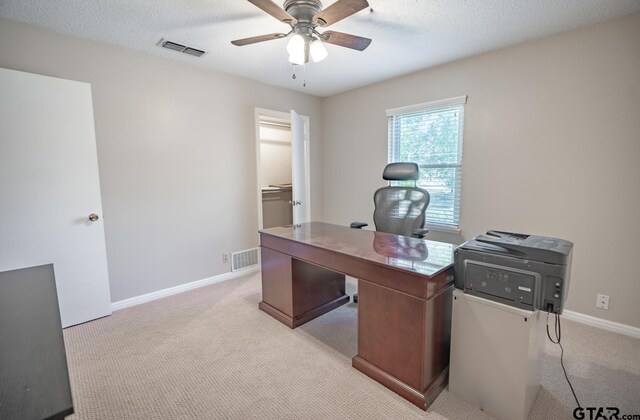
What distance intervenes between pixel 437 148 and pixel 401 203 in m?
0.91

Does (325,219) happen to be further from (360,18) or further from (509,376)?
(509,376)

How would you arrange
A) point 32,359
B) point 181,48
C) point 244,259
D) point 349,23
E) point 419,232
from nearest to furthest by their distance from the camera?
point 32,359 < point 349,23 < point 419,232 < point 181,48 < point 244,259

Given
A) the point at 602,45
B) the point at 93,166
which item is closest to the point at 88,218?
the point at 93,166

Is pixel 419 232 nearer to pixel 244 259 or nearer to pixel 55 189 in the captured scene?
pixel 244 259

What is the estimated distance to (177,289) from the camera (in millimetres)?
3299

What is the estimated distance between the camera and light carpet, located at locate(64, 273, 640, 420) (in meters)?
1.65

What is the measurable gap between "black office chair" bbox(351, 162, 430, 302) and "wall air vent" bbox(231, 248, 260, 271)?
157cm


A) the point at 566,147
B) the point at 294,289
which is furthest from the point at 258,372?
the point at 566,147

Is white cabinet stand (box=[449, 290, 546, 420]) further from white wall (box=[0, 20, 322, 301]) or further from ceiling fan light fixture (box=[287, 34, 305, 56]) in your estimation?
white wall (box=[0, 20, 322, 301])

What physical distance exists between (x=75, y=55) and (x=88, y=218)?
141cm

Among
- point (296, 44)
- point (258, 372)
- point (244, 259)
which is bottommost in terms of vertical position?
point (258, 372)

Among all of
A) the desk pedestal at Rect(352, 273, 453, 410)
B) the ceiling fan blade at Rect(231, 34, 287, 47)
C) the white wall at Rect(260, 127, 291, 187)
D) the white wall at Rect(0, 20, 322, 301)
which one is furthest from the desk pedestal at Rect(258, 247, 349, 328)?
the white wall at Rect(260, 127, 291, 187)

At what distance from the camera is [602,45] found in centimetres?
234

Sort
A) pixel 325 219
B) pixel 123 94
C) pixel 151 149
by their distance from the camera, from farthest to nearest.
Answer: pixel 325 219 → pixel 151 149 → pixel 123 94
